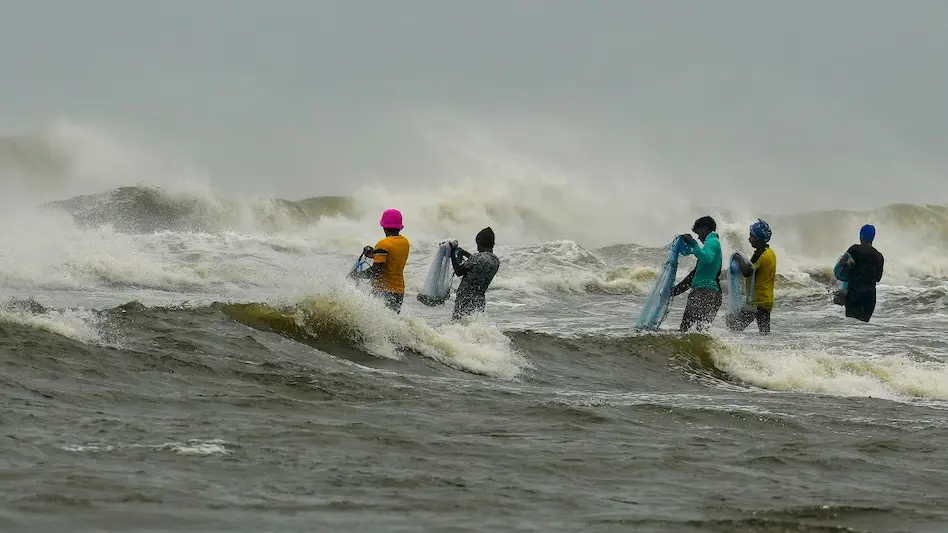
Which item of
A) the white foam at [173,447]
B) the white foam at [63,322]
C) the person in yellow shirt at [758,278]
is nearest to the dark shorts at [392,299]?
the white foam at [63,322]

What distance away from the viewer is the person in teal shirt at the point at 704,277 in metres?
11.9

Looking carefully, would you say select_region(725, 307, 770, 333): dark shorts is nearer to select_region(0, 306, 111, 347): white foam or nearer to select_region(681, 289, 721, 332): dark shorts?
select_region(681, 289, 721, 332): dark shorts

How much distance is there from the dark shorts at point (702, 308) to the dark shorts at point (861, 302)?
2975 mm

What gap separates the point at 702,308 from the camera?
12211mm

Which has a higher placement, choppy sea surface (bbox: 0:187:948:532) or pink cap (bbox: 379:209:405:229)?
pink cap (bbox: 379:209:405:229)

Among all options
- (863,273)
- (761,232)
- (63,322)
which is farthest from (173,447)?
(863,273)

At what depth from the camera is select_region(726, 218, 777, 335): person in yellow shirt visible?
1262cm

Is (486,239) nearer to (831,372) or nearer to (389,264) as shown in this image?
(389,264)

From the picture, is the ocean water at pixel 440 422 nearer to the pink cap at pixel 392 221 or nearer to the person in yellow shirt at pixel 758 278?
the person in yellow shirt at pixel 758 278

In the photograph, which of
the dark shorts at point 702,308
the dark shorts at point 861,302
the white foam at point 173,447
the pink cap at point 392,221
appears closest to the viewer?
the white foam at point 173,447

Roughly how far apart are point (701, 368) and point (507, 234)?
32.5m

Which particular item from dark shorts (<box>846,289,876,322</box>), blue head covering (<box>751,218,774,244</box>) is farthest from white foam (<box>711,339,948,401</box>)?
dark shorts (<box>846,289,876,322</box>)

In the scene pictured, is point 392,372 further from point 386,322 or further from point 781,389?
point 781,389

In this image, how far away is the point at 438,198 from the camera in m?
45.2
